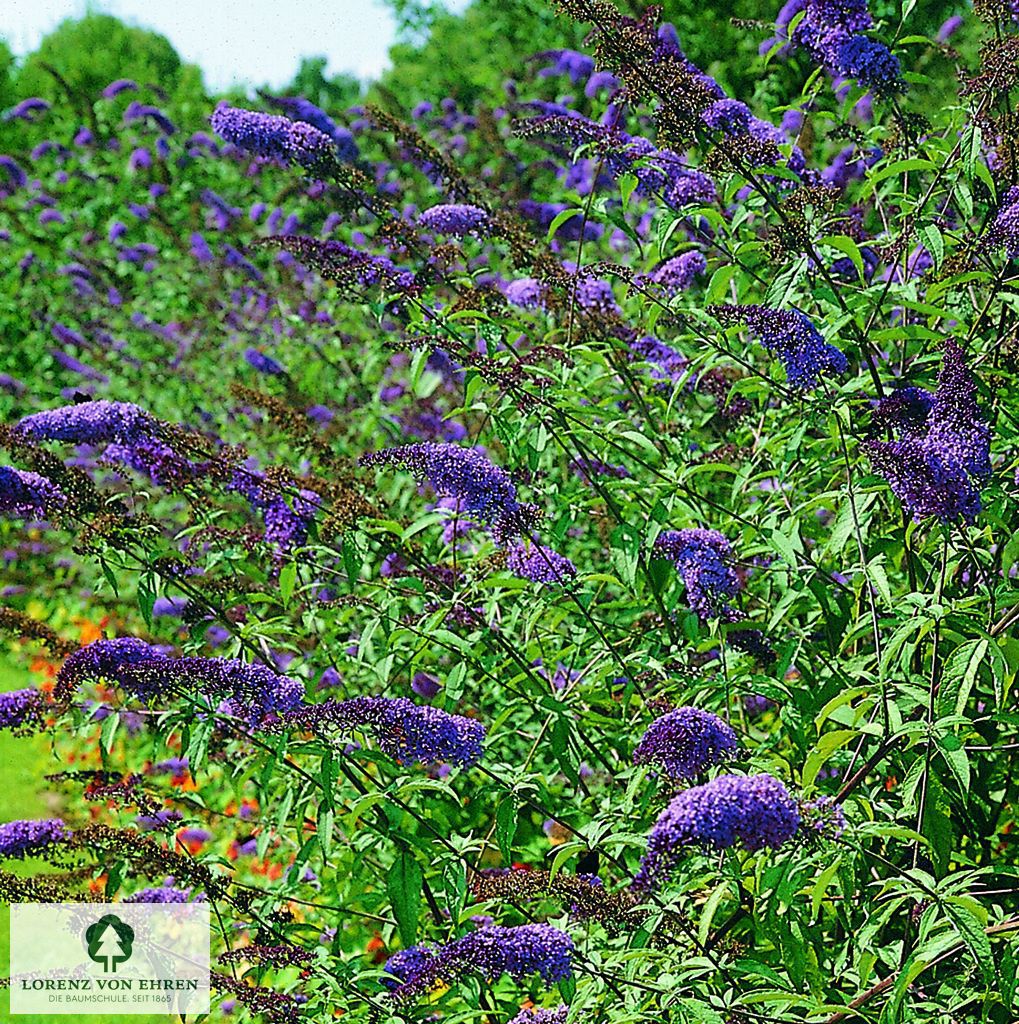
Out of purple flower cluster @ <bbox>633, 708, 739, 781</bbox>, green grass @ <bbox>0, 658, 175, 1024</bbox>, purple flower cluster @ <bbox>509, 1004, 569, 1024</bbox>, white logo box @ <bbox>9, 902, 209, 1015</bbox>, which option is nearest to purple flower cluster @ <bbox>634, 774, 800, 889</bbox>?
purple flower cluster @ <bbox>633, 708, 739, 781</bbox>

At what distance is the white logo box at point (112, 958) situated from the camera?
309 centimetres

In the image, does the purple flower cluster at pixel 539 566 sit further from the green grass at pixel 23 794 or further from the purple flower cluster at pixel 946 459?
the green grass at pixel 23 794

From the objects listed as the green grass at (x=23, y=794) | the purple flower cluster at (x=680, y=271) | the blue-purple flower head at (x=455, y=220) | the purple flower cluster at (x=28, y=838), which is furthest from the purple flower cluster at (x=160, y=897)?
the purple flower cluster at (x=680, y=271)

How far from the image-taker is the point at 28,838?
124 inches

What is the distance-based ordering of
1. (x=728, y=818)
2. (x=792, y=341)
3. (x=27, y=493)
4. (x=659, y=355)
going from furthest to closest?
(x=659, y=355)
(x=27, y=493)
(x=792, y=341)
(x=728, y=818)

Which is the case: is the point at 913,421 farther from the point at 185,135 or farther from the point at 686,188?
the point at 185,135

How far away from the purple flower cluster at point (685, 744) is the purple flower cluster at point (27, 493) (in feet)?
5.33

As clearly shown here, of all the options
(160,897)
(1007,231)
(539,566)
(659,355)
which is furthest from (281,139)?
(160,897)

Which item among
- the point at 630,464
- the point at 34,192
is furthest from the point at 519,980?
the point at 34,192

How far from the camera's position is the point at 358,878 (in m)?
3.26

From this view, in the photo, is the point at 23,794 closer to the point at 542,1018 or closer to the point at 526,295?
the point at 526,295

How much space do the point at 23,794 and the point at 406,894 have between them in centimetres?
537

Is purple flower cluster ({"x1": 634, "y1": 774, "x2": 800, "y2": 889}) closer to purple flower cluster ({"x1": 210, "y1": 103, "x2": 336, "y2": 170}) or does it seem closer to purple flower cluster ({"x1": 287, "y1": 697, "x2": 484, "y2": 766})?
purple flower cluster ({"x1": 287, "y1": 697, "x2": 484, "y2": 766})

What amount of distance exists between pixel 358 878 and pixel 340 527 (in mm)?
961
